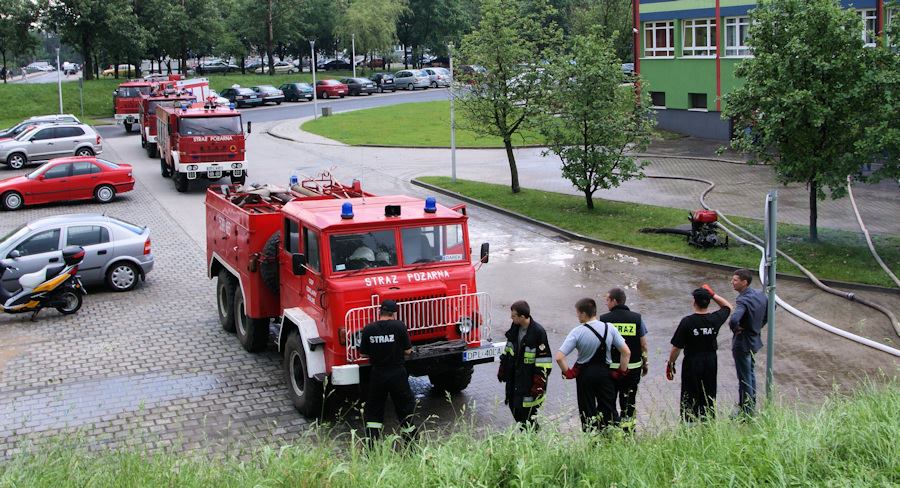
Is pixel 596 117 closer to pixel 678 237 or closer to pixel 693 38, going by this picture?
pixel 678 237

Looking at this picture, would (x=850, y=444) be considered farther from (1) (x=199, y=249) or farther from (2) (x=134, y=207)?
(2) (x=134, y=207)

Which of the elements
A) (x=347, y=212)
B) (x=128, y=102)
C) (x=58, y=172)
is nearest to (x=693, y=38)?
(x=58, y=172)

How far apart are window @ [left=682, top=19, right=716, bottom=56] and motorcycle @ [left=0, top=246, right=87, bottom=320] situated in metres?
29.2

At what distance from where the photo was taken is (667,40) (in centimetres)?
4128

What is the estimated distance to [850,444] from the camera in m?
7.24

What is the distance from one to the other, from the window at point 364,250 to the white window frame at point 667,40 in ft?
106

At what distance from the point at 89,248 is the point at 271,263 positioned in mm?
6310

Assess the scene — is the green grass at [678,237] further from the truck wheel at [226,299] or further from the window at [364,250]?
the window at [364,250]

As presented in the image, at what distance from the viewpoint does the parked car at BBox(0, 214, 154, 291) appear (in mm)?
16953

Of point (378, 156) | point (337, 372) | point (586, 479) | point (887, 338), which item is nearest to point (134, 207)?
point (378, 156)

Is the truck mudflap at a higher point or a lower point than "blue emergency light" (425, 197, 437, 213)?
lower

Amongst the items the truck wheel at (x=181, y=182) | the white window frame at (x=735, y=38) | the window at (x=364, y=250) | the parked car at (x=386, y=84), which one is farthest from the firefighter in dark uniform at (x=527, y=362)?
the parked car at (x=386, y=84)

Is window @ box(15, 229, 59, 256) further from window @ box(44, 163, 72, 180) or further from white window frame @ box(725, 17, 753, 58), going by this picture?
white window frame @ box(725, 17, 753, 58)

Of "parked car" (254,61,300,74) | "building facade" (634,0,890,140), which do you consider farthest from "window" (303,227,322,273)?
"parked car" (254,61,300,74)
